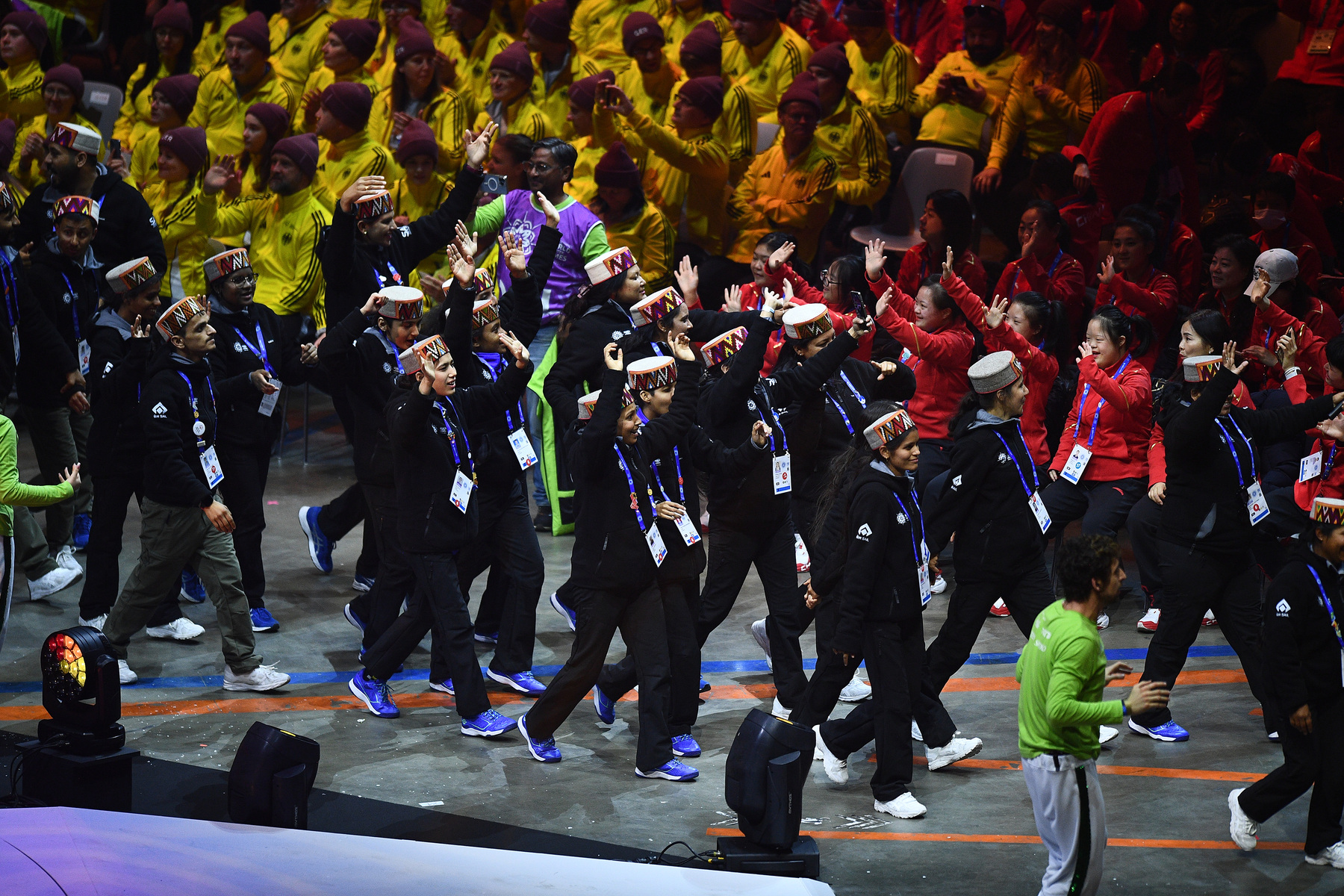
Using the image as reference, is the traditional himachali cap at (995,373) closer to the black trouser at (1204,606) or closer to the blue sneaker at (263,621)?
the black trouser at (1204,606)

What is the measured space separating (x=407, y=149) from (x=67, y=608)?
4240 mm

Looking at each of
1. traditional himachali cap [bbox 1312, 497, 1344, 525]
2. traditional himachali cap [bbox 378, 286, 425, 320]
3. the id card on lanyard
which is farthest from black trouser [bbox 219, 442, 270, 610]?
traditional himachali cap [bbox 1312, 497, 1344, 525]

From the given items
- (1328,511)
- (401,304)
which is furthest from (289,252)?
(1328,511)

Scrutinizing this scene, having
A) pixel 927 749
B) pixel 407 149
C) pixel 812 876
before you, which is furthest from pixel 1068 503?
pixel 407 149

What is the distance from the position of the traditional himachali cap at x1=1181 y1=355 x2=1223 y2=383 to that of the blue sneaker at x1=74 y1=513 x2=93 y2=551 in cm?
698

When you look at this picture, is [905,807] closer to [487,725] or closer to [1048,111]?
[487,725]

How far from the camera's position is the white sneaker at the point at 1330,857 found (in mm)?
5270

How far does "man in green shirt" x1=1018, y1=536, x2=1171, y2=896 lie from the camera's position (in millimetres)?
4566

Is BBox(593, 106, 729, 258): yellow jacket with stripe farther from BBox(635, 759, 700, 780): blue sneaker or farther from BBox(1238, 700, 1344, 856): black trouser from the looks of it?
BBox(1238, 700, 1344, 856): black trouser

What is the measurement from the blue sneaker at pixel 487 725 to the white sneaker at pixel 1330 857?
11.6ft

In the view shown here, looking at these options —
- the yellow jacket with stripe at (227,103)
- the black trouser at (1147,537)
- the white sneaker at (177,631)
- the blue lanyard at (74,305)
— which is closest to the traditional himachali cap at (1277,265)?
the black trouser at (1147,537)

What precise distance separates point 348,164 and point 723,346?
4.73 m

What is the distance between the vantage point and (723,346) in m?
7.16

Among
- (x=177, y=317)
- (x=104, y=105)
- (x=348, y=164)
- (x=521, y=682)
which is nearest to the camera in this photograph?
(x=177, y=317)
